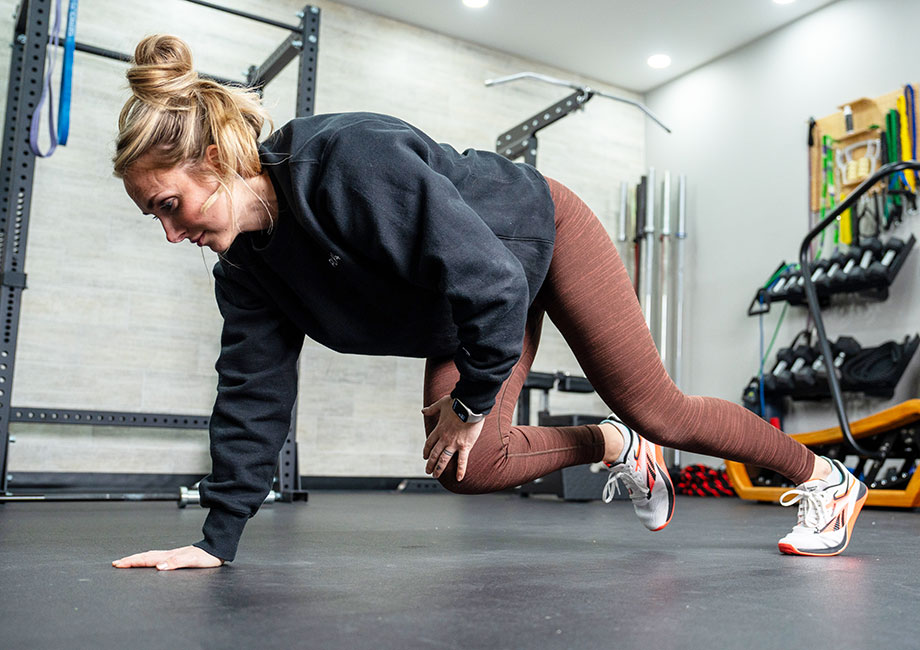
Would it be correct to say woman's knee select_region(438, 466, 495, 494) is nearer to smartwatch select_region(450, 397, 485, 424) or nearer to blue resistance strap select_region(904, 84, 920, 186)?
smartwatch select_region(450, 397, 485, 424)

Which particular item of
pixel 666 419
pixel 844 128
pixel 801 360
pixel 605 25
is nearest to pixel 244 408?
pixel 666 419

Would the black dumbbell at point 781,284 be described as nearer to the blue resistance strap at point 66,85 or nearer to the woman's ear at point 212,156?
the blue resistance strap at point 66,85

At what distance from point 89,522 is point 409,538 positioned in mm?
864

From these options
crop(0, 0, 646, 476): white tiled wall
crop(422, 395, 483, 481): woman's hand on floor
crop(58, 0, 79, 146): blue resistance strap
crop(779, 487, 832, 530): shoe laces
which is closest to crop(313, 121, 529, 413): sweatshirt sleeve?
crop(422, 395, 483, 481): woman's hand on floor

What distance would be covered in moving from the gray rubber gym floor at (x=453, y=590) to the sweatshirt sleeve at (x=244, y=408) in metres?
0.09

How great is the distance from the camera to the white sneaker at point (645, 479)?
1.62 meters

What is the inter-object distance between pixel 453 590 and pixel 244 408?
42 cm

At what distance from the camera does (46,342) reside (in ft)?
11.9

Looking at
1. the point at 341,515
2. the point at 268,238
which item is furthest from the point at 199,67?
the point at 268,238

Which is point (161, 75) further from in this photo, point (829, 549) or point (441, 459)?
point (829, 549)

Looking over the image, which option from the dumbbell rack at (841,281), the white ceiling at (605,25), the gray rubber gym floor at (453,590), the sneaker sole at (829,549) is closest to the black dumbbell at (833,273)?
the dumbbell rack at (841,281)

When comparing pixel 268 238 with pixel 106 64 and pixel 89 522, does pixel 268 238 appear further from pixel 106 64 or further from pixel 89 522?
pixel 106 64

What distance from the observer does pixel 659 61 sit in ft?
16.9

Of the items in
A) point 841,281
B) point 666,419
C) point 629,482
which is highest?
point 841,281
